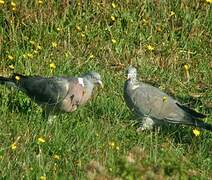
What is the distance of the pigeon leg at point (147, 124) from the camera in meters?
6.77

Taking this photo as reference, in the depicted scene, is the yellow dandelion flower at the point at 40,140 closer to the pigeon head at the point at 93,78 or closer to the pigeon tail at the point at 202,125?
the pigeon head at the point at 93,78

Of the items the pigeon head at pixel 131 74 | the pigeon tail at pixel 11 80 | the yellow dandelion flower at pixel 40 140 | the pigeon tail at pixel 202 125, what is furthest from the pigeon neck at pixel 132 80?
the yellow dandelion flower at pixel 40 140

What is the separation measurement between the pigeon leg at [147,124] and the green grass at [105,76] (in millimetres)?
83

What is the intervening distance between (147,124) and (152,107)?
183mm

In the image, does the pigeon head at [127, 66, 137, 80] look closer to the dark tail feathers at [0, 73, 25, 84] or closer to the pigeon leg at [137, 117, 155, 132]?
the pigeon leg at [137, 117, 155, 132]

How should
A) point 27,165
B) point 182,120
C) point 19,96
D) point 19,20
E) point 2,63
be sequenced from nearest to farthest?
point 27,165 → point 182,120 → point 19,96 → point 2,63 → point 19,20

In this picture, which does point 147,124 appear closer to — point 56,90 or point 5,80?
point 56,90

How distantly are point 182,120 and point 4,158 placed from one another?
196 centimetres

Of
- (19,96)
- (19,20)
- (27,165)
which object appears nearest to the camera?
(27,165)

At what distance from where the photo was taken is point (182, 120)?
22.2 feet

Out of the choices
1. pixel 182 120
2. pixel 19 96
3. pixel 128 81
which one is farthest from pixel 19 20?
pixel 182 120

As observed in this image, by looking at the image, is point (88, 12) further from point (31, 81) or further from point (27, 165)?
point (27, 165)

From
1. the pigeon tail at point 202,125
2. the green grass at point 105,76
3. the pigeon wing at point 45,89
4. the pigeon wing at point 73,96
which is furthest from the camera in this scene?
the pigeon wing at point 45,89

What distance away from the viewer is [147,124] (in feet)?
22.4
